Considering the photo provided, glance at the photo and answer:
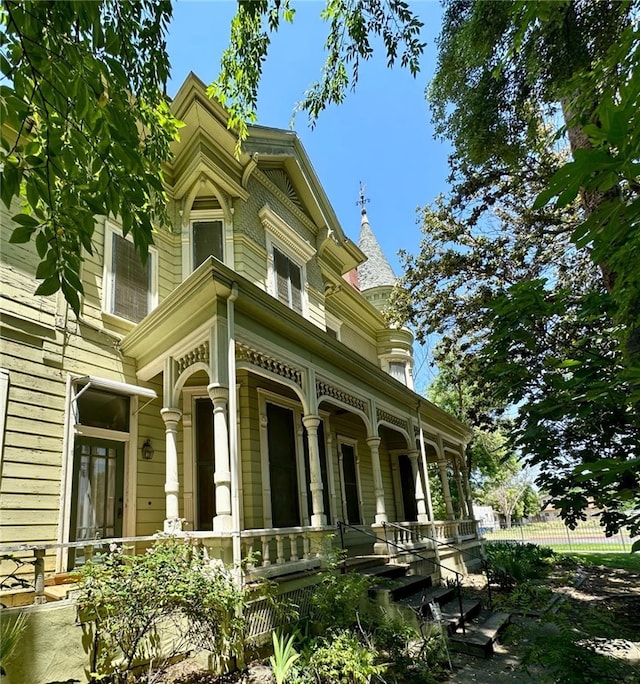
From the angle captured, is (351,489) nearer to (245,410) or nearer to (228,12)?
(245,410)

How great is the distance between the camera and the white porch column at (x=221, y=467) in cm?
517

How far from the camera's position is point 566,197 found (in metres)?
1.58

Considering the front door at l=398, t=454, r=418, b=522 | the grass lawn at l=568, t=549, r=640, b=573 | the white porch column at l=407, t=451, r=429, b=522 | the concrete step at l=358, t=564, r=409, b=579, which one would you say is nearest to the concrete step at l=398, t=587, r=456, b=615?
the concrete step at l=358, t=564, r=409, b=579

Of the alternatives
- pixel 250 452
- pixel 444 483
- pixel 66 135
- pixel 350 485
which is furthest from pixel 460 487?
pixel 66 135

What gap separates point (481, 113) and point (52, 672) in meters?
8.68

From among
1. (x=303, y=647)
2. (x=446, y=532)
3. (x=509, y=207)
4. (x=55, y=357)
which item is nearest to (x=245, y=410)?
(x=55, y=357)

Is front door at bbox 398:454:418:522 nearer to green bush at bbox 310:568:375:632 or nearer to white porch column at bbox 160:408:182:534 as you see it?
green bush at bbox 310:568:375:632

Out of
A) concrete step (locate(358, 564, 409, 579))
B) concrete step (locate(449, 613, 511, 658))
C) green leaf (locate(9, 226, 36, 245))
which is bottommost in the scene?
concrete step (locate(449, 613, 511, 658))

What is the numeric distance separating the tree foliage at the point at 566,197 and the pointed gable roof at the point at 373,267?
27.1 ft

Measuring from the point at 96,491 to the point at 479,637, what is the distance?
5759 mm

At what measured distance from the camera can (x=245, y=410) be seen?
300 inches

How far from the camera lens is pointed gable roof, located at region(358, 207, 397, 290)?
19.2 metres

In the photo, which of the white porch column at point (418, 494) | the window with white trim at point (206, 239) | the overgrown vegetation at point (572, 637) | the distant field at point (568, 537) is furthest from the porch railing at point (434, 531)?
the distant field at point (568, 537)

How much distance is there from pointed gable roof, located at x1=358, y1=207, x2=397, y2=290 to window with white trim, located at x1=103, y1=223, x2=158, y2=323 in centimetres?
1234
